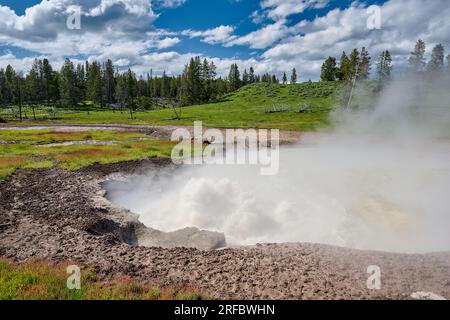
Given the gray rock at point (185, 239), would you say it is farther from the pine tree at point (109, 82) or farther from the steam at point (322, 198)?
the pine tree at point (109, 82)

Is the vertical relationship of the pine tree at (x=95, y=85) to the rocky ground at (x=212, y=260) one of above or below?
above

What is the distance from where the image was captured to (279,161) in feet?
103

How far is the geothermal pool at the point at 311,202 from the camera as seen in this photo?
16.0 meters

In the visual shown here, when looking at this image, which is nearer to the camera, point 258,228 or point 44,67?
point 258,228

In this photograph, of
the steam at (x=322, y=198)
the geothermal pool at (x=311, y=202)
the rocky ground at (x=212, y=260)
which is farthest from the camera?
the steam at (x=322, y=198)

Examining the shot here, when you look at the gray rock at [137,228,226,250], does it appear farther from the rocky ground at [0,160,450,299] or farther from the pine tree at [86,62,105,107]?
the pine tree at [86,62,105,107]

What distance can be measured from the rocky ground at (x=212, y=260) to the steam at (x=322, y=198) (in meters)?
2.57

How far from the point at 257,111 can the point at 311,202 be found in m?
73.1

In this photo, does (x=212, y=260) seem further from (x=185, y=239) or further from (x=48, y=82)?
(x=48, y=82)

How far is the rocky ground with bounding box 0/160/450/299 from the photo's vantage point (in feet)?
32.8

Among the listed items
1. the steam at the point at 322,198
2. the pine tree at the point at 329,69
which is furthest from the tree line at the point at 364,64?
the steam at the point at 322,198

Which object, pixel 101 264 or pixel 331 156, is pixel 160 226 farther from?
pixel 331 156

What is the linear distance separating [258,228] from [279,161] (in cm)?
1517
